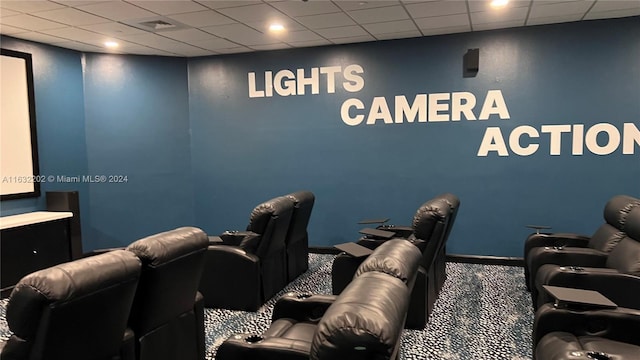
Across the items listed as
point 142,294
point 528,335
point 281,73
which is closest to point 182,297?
point 142,294

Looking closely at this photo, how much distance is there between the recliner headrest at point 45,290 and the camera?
5.46ft

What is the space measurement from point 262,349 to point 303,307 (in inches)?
28.6

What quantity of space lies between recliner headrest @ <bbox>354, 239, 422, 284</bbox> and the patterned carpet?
134 cm

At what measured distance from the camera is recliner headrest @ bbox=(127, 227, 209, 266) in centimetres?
221

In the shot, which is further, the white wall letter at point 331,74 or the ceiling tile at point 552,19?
the white wall letter at point 331,74

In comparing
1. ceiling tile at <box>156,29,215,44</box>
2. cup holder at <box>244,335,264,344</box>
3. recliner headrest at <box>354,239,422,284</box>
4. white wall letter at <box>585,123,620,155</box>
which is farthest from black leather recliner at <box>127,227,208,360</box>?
white wall letter at <box>585,123,620,155</box>

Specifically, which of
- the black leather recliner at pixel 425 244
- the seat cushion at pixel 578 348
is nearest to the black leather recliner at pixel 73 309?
the seat cushion at pixel 578 348

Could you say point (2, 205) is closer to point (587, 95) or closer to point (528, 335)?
point (528, 335)

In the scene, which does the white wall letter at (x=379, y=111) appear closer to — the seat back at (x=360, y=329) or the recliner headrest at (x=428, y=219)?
the recliner headrest at (x=428, y=219)

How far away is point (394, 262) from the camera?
1946mm

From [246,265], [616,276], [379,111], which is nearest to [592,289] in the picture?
[616,276]

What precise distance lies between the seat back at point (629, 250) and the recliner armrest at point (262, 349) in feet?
8.48

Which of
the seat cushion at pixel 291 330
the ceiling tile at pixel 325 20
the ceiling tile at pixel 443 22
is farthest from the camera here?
the ceiling tile at pixel 443 22

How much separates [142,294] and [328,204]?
4086 millimetres
